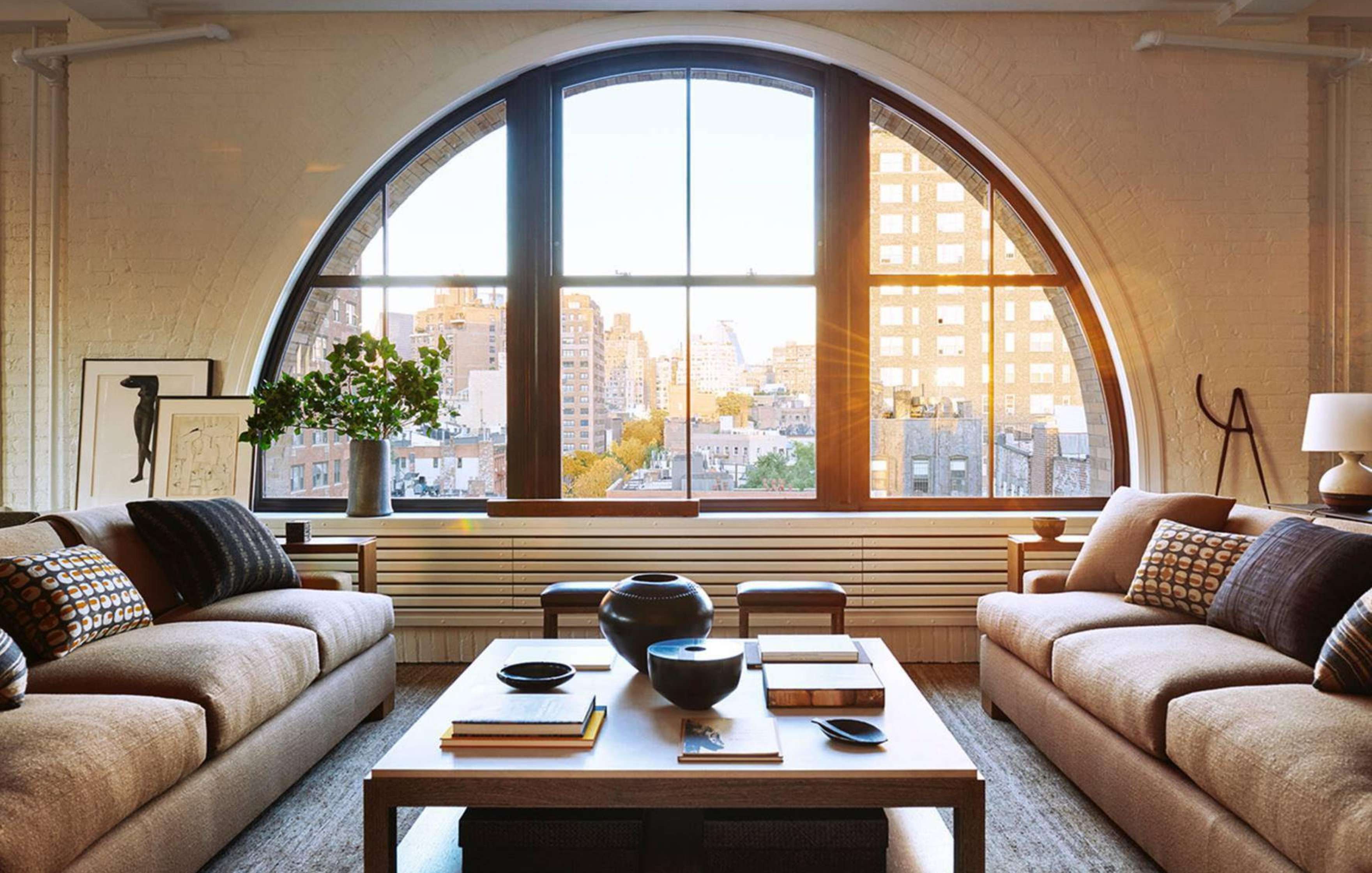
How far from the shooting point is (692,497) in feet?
15.9

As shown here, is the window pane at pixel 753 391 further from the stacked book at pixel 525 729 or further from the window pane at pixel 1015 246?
the stacked book at pixel 525 729

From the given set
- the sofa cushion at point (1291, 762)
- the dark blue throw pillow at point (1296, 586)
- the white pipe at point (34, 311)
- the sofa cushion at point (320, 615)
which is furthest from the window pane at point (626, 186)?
the sofa cushion at point (1291, 762)

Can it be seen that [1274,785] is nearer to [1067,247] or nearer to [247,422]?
[1067,247]

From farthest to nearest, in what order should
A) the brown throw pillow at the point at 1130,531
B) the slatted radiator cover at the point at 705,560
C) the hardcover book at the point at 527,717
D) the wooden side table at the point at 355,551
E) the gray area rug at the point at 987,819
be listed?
the slatted radiator cover at the point at 705,560 → the wooden side table at the point at 355,551 → the brown throw pillow at the point at 1130,531 → the gray area rug at the point at 987,819 → the hardcover book at the point at 527,717

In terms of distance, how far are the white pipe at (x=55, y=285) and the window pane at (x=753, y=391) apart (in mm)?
3354

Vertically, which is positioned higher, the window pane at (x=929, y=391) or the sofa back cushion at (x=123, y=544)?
the window pane at (x=929, y=391)

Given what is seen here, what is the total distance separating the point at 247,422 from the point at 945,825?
3.63 metres

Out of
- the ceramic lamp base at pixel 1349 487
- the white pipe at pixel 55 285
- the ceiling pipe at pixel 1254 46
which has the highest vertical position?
the ceiling pipe at pixel 1254 46

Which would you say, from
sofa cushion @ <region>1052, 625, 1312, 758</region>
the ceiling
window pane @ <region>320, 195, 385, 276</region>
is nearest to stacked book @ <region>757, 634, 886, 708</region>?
sofa cushion @ <region>1052, 625, 1312, 758</region>

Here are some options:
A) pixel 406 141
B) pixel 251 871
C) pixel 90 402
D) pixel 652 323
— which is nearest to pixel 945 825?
pixel 251 871

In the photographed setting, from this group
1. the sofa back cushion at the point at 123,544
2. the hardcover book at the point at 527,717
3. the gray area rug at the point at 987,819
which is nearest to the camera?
the hardcover book at the point at 527,717

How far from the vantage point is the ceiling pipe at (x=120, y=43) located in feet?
14.8

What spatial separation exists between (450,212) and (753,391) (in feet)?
6.29

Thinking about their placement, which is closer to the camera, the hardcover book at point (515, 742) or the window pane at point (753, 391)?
the hardcover book at point (515, 742)
